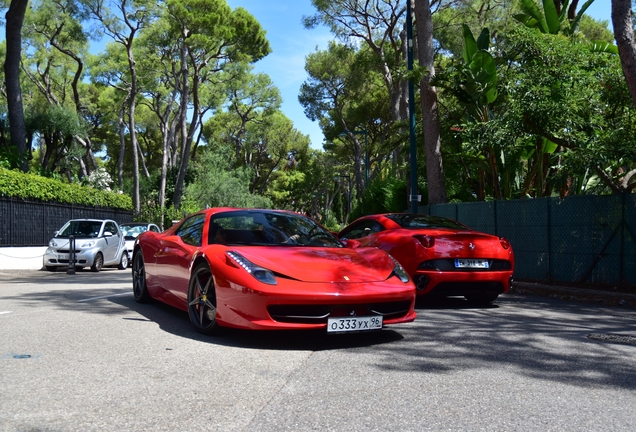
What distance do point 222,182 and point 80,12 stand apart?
46.0 ft

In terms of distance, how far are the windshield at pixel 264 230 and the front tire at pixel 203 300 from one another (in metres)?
0.49

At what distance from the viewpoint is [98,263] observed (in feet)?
60.5

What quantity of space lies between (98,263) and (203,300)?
1326 cm

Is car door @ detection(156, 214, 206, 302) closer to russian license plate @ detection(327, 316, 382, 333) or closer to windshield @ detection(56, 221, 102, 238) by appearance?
russian license plate @ detection(327, 316, 382, 333)

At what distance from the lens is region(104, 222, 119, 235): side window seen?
1955 centimetres

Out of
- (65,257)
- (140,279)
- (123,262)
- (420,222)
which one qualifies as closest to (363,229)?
(420,222)

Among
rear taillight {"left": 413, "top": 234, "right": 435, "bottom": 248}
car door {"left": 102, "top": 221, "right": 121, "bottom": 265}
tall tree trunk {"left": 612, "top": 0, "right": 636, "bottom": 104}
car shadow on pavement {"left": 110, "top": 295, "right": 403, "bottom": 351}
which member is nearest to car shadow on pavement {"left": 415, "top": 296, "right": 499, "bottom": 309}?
rear taillight {"left": 413, "top": 234, "right": 435, "bottom": 248}

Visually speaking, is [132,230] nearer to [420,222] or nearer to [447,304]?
[420,222]

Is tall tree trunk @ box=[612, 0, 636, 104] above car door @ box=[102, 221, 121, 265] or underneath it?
above

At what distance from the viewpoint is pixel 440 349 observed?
225 inches

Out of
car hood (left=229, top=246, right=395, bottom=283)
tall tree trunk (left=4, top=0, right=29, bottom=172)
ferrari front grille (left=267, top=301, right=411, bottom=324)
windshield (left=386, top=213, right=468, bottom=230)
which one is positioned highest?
tall tree trunk (left=4, top=0, right=29, bottom=172)

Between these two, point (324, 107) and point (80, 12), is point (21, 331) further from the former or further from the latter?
point (324, 107)

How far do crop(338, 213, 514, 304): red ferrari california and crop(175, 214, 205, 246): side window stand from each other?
223cm

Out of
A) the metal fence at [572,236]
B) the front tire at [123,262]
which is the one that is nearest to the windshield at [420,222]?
the metal fence at [572,236]
